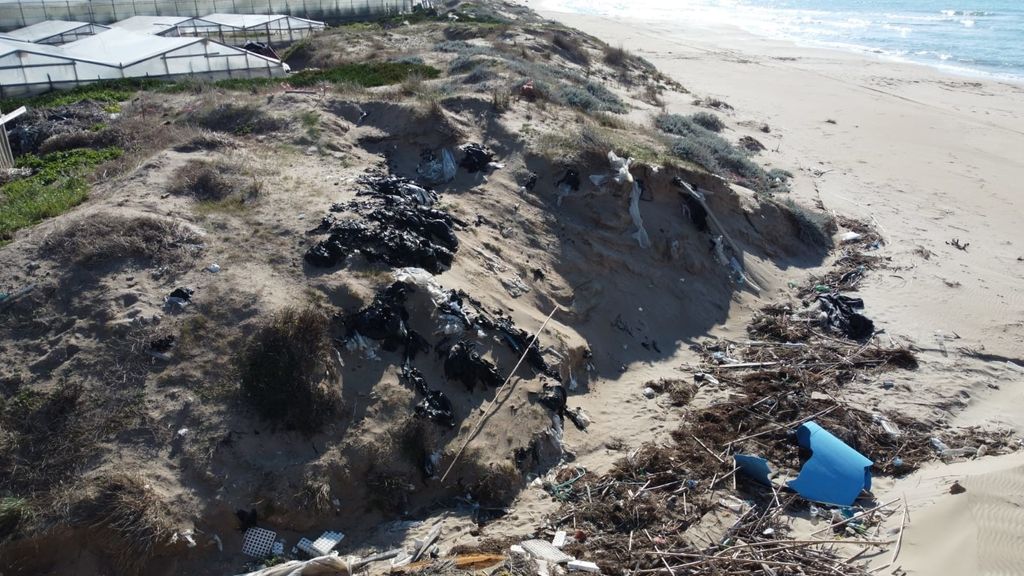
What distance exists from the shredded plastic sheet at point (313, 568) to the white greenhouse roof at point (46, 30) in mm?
28251

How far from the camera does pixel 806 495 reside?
22.2 feet

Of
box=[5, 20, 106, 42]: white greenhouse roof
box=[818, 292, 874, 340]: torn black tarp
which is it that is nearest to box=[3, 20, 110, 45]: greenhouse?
box=[5, 20, 106, 42]: white greenhouse roof

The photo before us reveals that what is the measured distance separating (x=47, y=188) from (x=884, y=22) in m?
53.4

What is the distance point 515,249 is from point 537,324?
1620 millimetres

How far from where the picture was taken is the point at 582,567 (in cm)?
577

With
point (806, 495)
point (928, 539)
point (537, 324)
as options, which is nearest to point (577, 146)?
point (537, 324)

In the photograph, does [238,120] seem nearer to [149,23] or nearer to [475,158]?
[475,158]

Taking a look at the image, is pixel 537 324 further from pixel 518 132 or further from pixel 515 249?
pixel 518 132

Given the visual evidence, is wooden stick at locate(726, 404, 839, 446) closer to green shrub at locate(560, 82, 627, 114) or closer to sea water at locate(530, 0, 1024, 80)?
green shrub at locate(560, 82, 627, 114)

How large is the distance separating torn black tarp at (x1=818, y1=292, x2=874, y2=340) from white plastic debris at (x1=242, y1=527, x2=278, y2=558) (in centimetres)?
815

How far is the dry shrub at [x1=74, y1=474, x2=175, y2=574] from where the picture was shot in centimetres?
574

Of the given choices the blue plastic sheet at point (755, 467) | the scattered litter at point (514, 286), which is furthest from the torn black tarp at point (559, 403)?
the blue plastic sheet at point (755, 467)

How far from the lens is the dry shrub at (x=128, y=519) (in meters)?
5.74

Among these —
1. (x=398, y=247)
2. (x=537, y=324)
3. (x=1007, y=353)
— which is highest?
(x=398, y=247)
